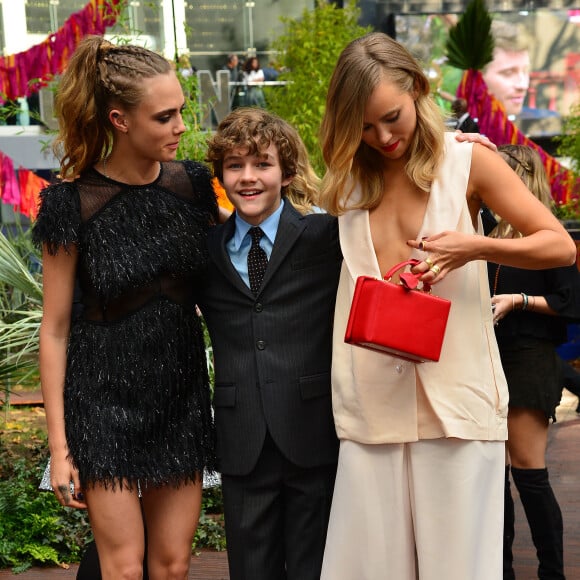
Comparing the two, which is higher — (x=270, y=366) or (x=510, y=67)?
(x=510, y=67)

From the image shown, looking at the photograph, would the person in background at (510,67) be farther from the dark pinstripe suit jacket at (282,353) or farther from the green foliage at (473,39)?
the dark pinstripe suit jacket at (282,353)

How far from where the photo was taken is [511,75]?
1520 centimetres

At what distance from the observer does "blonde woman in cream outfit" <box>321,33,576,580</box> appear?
2.74 m

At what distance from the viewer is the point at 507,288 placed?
4.14 m

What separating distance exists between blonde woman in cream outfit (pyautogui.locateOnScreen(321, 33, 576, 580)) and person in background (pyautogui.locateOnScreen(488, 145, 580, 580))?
4.05ft

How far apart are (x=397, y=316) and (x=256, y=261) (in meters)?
0.63

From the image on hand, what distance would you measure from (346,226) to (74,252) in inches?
32.5

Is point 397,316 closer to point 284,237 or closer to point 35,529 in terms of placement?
point 284,237

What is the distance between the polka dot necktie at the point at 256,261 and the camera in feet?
9.88

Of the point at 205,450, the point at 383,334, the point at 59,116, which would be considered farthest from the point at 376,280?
the point at 59,116

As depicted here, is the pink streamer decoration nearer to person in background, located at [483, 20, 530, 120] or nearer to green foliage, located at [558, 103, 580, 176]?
green foliage, located at [558, 103, 580, 176]

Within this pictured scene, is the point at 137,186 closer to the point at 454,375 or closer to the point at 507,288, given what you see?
the point at 454,375

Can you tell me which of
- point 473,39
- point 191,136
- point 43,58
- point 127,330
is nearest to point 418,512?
point 127,330

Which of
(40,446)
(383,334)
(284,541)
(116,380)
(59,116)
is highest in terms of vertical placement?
(59,116)
